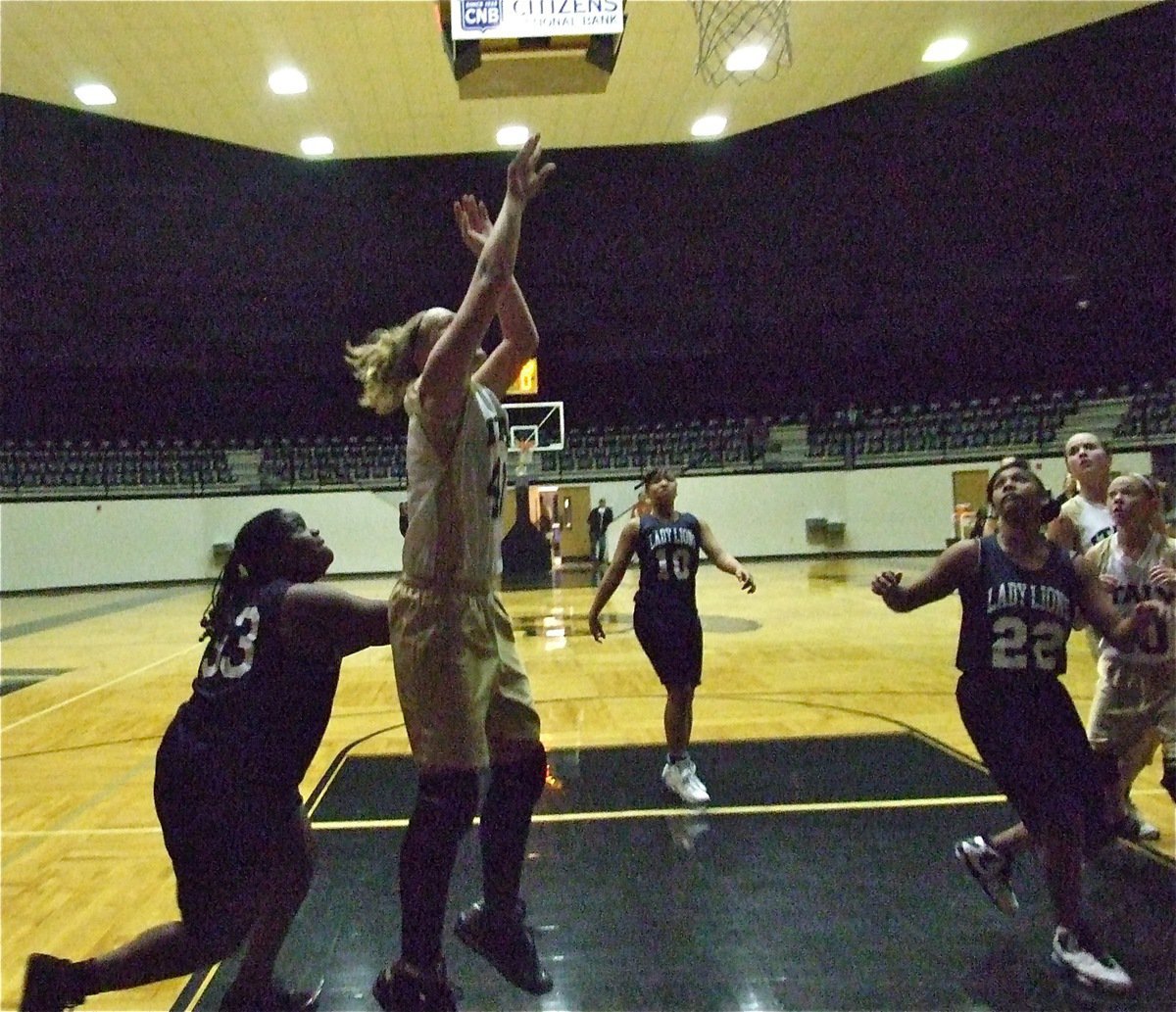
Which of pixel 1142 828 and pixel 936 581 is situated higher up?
pixel 936 581

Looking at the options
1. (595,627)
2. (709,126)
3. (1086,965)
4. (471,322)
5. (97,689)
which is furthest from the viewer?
(709,126)

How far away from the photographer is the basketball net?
7.24 m

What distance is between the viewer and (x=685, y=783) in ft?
14.0

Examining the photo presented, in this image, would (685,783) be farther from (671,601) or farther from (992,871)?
(992,871)

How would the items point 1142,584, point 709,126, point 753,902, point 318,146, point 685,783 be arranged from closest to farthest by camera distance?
1. point 753,902
2. point 1142,584
3. point 685,783
4. point 709,126
5. point 318,146

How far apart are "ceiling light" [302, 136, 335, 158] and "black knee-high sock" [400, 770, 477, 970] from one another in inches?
404

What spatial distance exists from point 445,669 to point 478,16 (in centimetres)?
486

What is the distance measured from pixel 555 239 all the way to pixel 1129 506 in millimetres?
15866

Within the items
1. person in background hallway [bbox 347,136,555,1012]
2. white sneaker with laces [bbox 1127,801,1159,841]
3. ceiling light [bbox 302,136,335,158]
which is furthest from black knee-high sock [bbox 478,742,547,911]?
ceiling light [bbox 302,136,335,158]

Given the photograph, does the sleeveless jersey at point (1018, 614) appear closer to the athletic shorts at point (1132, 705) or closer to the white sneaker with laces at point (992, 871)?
the white sneaker with laces at point (992, 871)

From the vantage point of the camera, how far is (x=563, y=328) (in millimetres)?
21078

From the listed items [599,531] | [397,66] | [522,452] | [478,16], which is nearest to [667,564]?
[478,16]

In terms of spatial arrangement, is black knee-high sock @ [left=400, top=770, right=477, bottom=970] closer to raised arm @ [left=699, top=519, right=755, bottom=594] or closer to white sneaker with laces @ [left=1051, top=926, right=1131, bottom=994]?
white sneaker with laces @ [left=1051, top=926, right=1131, bottom=994]

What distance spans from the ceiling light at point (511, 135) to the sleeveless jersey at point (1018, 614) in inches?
367
